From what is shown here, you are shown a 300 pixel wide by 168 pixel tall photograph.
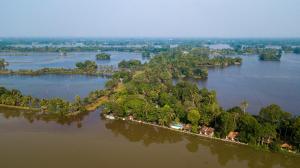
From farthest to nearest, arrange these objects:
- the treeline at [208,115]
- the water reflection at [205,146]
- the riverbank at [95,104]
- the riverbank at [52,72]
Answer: the riverbank at [52,72]
the riverbank at [95,104]
the treeline at [208,115]
the water reflection at [205,146]

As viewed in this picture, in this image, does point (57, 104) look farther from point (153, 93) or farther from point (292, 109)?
point (292, 109)

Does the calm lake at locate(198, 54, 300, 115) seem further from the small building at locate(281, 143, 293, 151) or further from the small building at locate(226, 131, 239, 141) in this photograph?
the small building at locate(281, 143, 293, 151)

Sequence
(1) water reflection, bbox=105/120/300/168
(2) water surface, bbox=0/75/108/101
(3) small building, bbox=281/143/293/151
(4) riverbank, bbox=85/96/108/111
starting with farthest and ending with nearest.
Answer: (2) water surface, bbox=0/75/108/101 → (4) riverbank, bbox=85/96/108/111 → (3) small building, bbox=281/143/293/151 → (1) water reflection, bbox=105/120/300/168

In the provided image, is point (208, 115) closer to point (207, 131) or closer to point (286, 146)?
point (207, 131)

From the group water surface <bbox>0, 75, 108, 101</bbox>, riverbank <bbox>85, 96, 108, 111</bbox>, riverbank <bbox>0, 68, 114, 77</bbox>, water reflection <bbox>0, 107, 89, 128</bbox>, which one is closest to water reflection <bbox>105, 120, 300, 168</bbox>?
water reflection <bbox>0, 107, 89, 128</bbox>

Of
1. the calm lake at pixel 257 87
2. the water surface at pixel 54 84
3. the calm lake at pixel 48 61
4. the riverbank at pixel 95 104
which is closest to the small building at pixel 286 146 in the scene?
the calm lake at pixel 257 87

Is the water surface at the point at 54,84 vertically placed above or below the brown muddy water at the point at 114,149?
above

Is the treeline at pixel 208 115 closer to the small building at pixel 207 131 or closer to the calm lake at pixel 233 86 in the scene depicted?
the small building at pixel 207 131

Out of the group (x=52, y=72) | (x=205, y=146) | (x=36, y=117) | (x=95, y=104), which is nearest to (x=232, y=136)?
(x=205, y=146)
